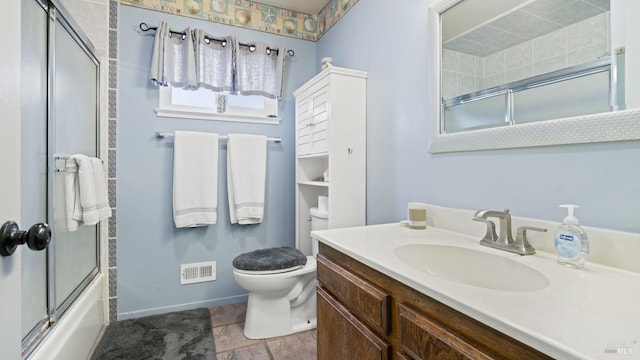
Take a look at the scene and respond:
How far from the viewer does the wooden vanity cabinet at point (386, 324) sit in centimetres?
56

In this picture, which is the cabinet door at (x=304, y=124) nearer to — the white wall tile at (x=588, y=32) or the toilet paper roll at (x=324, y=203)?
the toilet paper roll at (x=324, y=203)

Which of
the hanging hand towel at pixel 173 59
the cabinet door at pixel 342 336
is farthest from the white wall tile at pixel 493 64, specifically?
the hanging hand towel at pixel 173 59

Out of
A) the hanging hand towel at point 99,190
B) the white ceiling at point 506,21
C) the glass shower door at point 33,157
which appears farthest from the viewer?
the hanging hand towel at point 99,190

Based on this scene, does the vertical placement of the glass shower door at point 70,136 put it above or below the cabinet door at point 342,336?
above

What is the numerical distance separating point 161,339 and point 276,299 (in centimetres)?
72

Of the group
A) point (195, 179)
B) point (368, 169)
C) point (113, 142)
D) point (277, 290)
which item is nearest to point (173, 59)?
point (113, 142)

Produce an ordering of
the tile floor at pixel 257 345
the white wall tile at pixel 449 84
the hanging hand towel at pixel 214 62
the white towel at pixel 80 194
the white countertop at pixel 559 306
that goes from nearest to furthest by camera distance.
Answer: the white countertop at pixel 559 306 → the white wall tile at pixel 449 84 → the white towel at pixel 80 194 → the tile floor at pixel 257 345 → the hanging hand towel at pixel 214 62

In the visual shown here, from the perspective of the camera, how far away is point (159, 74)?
78.2 inches

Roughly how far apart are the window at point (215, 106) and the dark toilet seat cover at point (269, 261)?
1078 mm

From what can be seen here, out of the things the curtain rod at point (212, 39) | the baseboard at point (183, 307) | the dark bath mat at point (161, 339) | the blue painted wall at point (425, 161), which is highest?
the curtain rod at point (212, 39)

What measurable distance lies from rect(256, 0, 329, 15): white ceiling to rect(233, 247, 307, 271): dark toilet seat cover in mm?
1928

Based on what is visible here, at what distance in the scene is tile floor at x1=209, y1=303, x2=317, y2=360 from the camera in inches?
63.3

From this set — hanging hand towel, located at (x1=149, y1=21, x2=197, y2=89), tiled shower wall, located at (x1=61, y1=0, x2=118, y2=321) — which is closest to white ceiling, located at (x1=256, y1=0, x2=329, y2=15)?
hanging hand towel, located at (x1=149, y1=21, x2=197, y2=89)

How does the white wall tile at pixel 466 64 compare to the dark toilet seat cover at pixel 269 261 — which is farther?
the dark toilet seat cover at pixel 269 261
